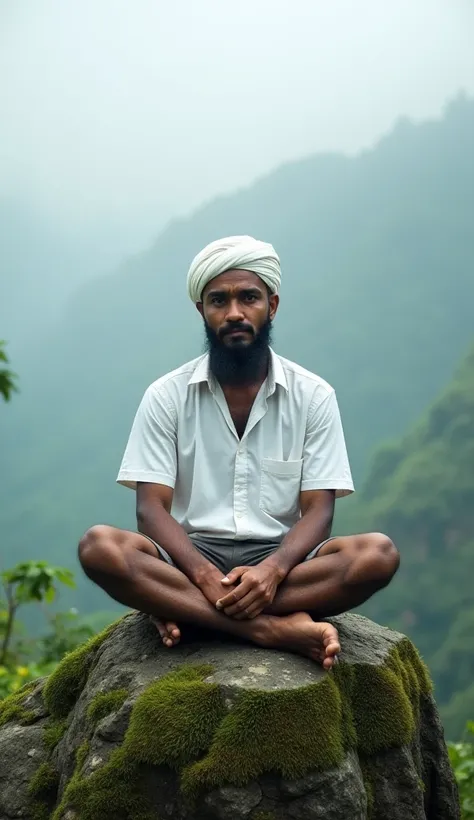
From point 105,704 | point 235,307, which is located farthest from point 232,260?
point 105,704

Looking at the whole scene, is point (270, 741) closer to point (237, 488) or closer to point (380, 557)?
point (380, 557)

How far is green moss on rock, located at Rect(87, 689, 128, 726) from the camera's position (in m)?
4.10

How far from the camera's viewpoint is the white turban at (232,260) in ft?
15.3

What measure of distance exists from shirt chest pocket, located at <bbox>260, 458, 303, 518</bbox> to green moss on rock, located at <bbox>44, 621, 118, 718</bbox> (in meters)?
0.98

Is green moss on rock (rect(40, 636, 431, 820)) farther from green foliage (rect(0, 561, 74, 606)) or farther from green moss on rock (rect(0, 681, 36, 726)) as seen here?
green foliage (rect(0, 561, 74, 606))

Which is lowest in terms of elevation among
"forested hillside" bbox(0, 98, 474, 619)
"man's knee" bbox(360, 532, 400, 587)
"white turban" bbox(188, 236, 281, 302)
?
"man's knee" bbox(360, 532, 400, 587)

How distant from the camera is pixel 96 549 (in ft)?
13.7

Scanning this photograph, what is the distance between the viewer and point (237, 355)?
4715 millimetres

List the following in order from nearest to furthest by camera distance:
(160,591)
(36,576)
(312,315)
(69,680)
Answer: (160,591), (69,680), (36,576), (312,315)

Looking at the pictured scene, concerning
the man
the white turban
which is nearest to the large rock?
the man

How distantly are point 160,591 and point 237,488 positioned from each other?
650 mm

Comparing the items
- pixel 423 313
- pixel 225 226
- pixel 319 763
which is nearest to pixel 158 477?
pixel 319 763

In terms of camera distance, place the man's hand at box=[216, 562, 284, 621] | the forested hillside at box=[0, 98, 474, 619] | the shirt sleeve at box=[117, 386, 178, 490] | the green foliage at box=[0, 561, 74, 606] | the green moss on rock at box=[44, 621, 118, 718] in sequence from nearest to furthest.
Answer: the man's hand at box=[216, 562, 284, 621] → the shirt sleeve at box=[117, 386, 178, 490] → the green moss on rock at box=[44, 621, 118, 718] → the green foliage at box=[0, 561, 74, 606] → the forested hillside at box=[0, 98, 474, 619]

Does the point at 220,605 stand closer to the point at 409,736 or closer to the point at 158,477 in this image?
the point at 158,477
